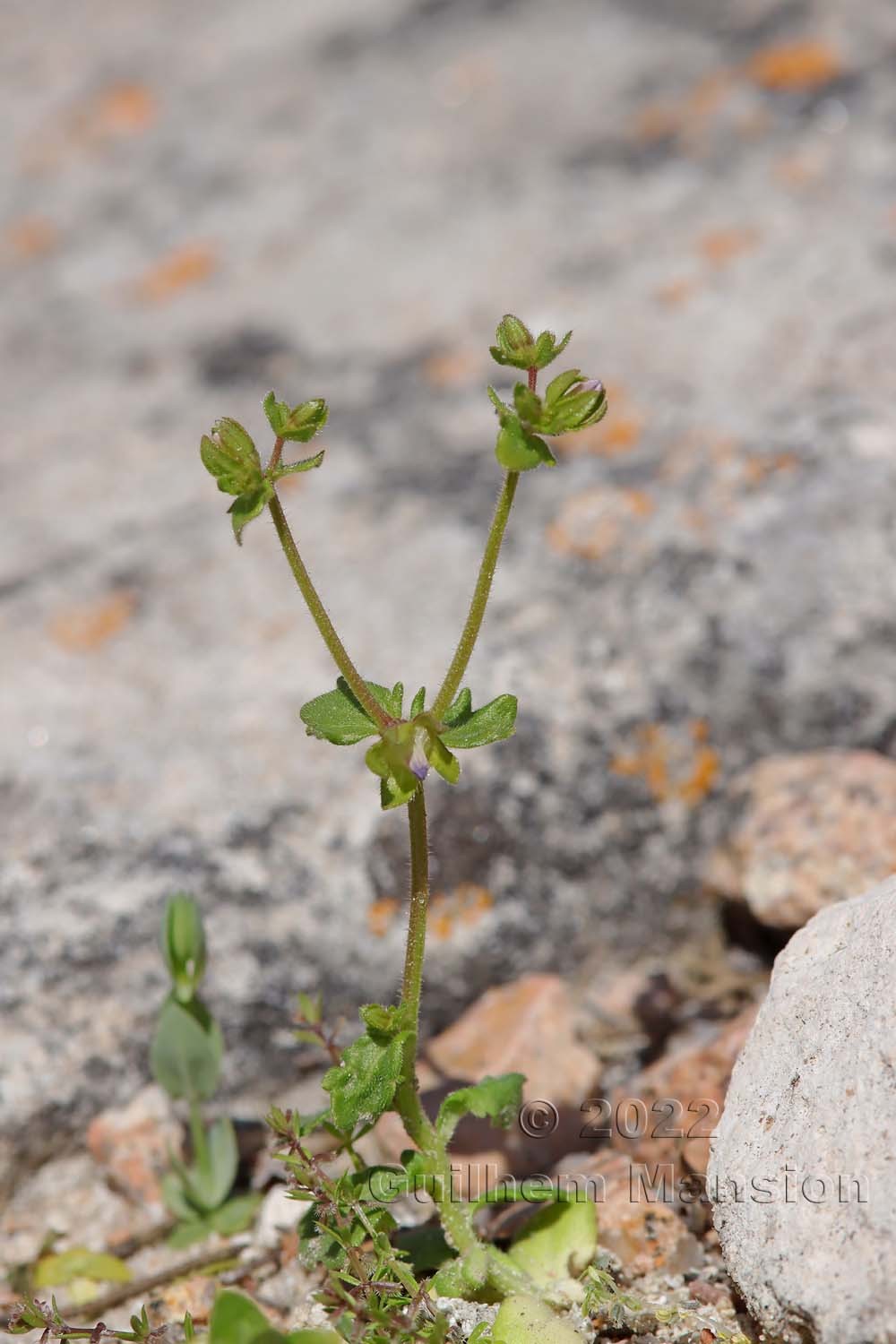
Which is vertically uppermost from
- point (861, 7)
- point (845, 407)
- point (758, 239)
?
point (861, 7)

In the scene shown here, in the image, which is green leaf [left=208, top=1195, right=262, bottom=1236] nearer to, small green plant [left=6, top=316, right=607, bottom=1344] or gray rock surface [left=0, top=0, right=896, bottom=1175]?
gray rock surface [left=0, top=0, right=896, bottom=1175]

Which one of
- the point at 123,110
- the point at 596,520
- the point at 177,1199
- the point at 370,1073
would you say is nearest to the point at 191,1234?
the point at 177,1199

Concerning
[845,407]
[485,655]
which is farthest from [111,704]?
[845,407]

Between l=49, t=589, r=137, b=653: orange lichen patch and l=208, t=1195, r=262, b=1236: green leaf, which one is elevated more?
l=49, t=589, r=137, b=653: orange lichen patch

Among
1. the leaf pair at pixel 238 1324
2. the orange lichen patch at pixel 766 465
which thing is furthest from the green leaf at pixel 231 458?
the orange lichen patch at pixel 766 465

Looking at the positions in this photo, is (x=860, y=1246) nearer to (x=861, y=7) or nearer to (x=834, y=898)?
(x=834, y=898)

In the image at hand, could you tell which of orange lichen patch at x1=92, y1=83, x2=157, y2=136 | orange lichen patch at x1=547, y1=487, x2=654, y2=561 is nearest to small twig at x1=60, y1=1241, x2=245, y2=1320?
orange lichen patch at x1=547, y1=487, x2=654, y2=561

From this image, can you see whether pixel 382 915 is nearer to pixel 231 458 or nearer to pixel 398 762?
pixel 398 762
